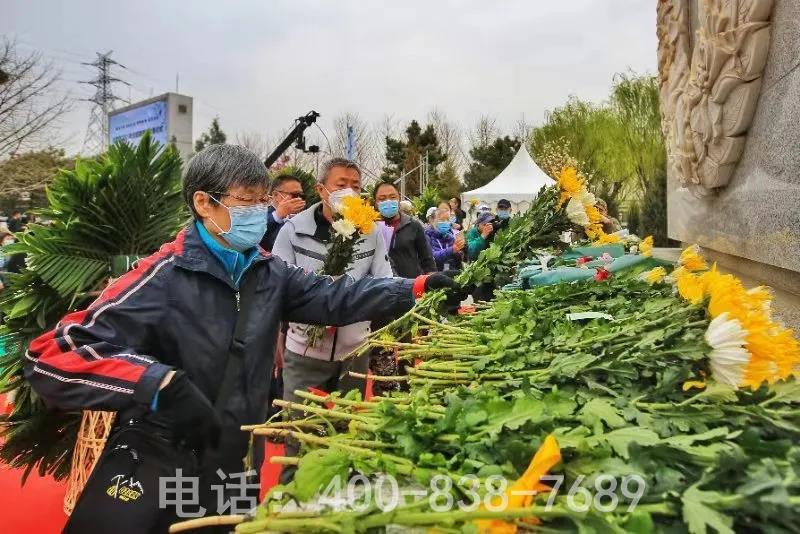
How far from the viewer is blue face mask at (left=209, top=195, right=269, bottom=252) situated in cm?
201

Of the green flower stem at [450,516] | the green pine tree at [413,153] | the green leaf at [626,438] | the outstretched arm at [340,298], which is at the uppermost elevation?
the green pine tree at [413,153]

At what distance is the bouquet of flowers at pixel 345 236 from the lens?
321cm

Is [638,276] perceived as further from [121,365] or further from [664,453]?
[121,365]

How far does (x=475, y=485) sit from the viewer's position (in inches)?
39.2

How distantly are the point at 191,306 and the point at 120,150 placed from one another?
5.99ft

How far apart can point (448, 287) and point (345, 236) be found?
38.5 inches

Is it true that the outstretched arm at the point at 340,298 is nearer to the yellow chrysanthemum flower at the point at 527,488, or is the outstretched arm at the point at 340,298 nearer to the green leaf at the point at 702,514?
the yellow chrysanthemum flower at the point at 527,488

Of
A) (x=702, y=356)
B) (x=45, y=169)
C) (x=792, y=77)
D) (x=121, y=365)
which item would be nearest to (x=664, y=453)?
(x=702, y=356)

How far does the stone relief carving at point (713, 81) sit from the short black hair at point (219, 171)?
2.12 m

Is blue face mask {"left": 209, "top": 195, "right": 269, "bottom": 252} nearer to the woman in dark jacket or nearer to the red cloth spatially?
the red cloth

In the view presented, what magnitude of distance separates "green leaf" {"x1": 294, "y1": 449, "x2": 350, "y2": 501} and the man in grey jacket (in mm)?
2108

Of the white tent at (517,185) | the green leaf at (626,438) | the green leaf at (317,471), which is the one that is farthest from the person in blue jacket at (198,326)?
the white tent at (517,185)

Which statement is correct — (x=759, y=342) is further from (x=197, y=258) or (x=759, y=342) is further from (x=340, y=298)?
(x=197, y=258)

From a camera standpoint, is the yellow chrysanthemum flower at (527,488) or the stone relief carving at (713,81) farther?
the stone relief carving at (713,81)
